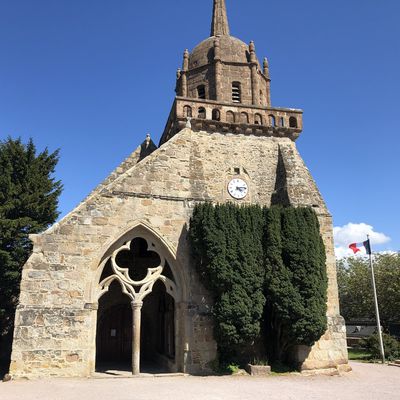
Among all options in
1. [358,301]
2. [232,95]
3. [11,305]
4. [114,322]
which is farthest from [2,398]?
[358,301]

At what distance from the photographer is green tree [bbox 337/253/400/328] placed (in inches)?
957

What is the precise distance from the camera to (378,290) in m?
25.8

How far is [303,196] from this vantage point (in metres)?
13.5

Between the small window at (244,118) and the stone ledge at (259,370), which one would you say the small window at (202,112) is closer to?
the small window at (244,118)

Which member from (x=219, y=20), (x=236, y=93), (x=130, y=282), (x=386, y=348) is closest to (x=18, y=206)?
(x=130, y=282)

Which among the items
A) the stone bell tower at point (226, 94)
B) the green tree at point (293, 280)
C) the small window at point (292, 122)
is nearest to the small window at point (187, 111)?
the stone bell tower at point (226, 94)

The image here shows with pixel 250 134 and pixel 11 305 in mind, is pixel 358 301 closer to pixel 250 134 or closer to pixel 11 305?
pixel 250 134

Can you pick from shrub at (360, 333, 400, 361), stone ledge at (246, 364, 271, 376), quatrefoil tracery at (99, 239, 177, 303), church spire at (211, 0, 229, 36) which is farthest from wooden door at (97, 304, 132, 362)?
church spire at (211, 0, 229, 36)

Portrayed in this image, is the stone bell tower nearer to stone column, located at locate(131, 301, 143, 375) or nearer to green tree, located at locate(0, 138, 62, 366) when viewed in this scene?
green tree, located at locate(0, 138, 62, 366)

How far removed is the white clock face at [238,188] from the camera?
1404cm

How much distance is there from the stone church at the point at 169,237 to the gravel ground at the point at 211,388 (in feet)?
3.04

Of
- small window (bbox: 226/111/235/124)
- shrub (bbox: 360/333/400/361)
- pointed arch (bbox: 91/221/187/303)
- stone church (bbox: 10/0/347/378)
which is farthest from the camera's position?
shrub (bbox: 360/333/400/361)

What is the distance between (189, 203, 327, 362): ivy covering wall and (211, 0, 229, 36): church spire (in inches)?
440

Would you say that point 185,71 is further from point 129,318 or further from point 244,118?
point 129,318
